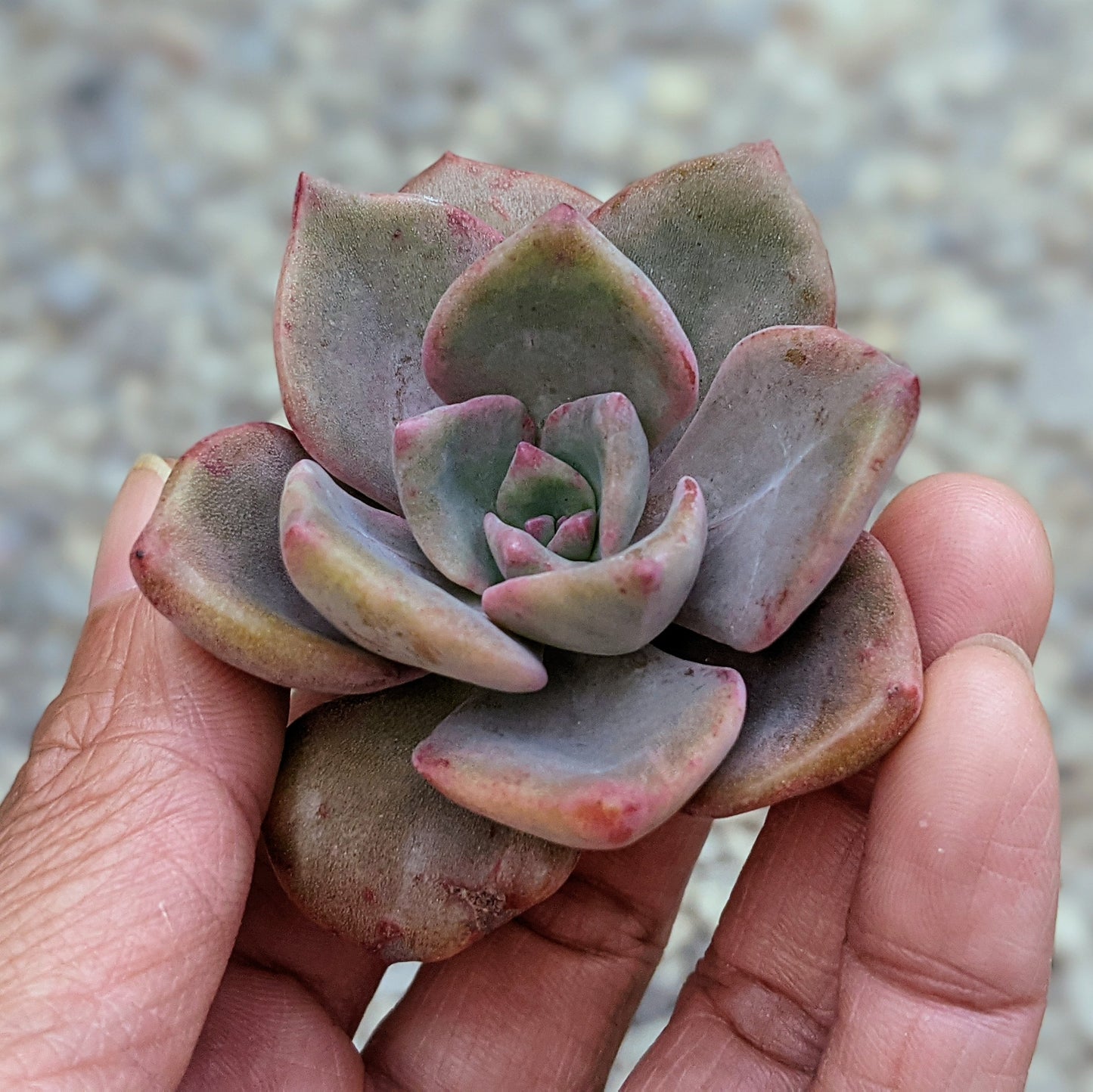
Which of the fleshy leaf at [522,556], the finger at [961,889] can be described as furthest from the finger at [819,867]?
the fleshy leaf at [522,556]

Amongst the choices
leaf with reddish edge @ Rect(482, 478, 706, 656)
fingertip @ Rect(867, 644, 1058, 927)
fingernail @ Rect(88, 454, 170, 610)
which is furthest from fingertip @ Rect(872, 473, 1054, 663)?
fingernail @ Rect(88, 454, 170, 610)

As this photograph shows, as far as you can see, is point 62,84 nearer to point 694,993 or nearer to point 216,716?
point 216,716

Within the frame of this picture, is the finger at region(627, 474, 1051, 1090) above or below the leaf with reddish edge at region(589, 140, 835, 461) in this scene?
below

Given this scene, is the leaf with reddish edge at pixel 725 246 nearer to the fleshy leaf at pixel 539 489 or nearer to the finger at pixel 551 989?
the fleshy leaf at pixel 539 489

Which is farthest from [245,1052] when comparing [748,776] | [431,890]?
[748,776]

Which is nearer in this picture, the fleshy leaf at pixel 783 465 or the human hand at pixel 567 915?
the fleshy leaf at pixel 783 465

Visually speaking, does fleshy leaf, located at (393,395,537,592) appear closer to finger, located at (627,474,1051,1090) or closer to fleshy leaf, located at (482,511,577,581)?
fleshy leaf, located at (482,511,577,581)
